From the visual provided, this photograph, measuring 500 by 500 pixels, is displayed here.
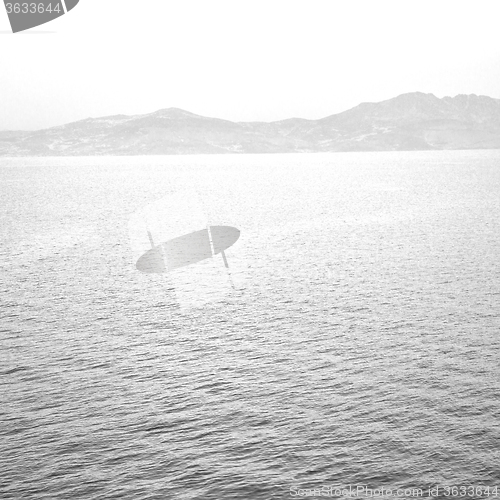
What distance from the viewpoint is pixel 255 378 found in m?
40.8

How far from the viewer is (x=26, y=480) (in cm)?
2859

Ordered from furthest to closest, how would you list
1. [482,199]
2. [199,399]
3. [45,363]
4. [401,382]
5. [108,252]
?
[482,199] < [108,252] < [45,363] < [401,382] < [199,399]

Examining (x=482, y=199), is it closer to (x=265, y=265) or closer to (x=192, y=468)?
(x=265, y=265)

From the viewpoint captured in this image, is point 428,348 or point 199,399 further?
point 428,348

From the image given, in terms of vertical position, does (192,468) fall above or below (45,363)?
below

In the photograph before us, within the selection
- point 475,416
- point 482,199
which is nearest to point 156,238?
point 475,416

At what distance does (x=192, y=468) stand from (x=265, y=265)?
5147cm

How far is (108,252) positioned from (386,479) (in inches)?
2743

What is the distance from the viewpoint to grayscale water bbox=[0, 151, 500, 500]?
96.8ft

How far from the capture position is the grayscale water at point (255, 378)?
2952 centimetres

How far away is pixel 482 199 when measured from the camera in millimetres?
162875

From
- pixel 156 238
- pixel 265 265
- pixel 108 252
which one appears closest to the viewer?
pixel 265 265

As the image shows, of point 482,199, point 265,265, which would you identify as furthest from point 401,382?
point 482,199

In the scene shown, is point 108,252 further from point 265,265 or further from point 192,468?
point 192,468
